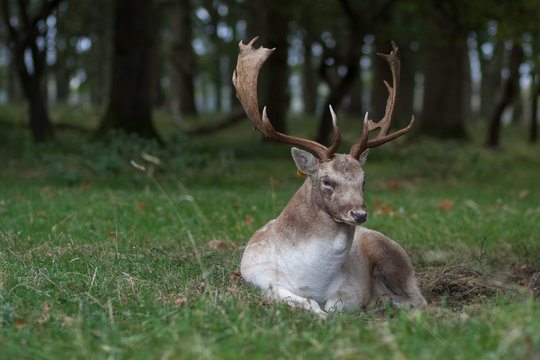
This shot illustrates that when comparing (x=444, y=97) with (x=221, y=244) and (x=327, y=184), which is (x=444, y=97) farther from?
(x=327, y=184)

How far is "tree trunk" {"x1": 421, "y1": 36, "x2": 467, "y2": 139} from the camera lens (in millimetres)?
18531

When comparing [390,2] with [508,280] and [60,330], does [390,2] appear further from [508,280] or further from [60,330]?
[60,330]

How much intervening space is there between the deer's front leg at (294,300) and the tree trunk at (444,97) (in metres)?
14.5

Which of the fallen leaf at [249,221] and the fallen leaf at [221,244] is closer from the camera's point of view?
the fallen leaf at [221,244]

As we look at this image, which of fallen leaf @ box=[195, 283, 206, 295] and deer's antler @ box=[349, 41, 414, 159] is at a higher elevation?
deer's antler @ box=[349, 41, 414, 159]

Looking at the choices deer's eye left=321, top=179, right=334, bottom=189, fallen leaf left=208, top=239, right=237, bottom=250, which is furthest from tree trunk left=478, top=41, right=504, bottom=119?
deer's eye left=321, top=179, right=334, bottom=189

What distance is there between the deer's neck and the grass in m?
0.54

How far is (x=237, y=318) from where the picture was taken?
383 cm

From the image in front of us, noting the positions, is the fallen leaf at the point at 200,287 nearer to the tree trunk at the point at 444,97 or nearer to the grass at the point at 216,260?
the grass at the point at 216,260

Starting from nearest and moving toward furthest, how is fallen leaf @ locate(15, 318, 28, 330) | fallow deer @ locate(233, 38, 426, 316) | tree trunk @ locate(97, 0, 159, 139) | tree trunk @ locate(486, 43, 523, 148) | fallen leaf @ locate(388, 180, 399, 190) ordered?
fallen leaf @ locate(15, 318, 28, 330), fallow deer @ locate(233, 38, 426, 316), fallen leaf @ locate(388, 180, 399, 190), tree trunk @ locate(97, 0, 159, 139), tree trunk @ locate(486, 43, 523, 148)

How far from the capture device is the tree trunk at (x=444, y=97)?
18531 millimetres

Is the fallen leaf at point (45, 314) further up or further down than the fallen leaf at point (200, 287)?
further up

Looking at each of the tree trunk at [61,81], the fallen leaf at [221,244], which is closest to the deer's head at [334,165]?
the fallen leaf at [221,244]

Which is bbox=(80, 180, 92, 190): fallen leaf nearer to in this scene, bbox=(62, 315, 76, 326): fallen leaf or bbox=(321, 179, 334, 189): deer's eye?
bbox=(321, 179, 334, 189): deer's eye
